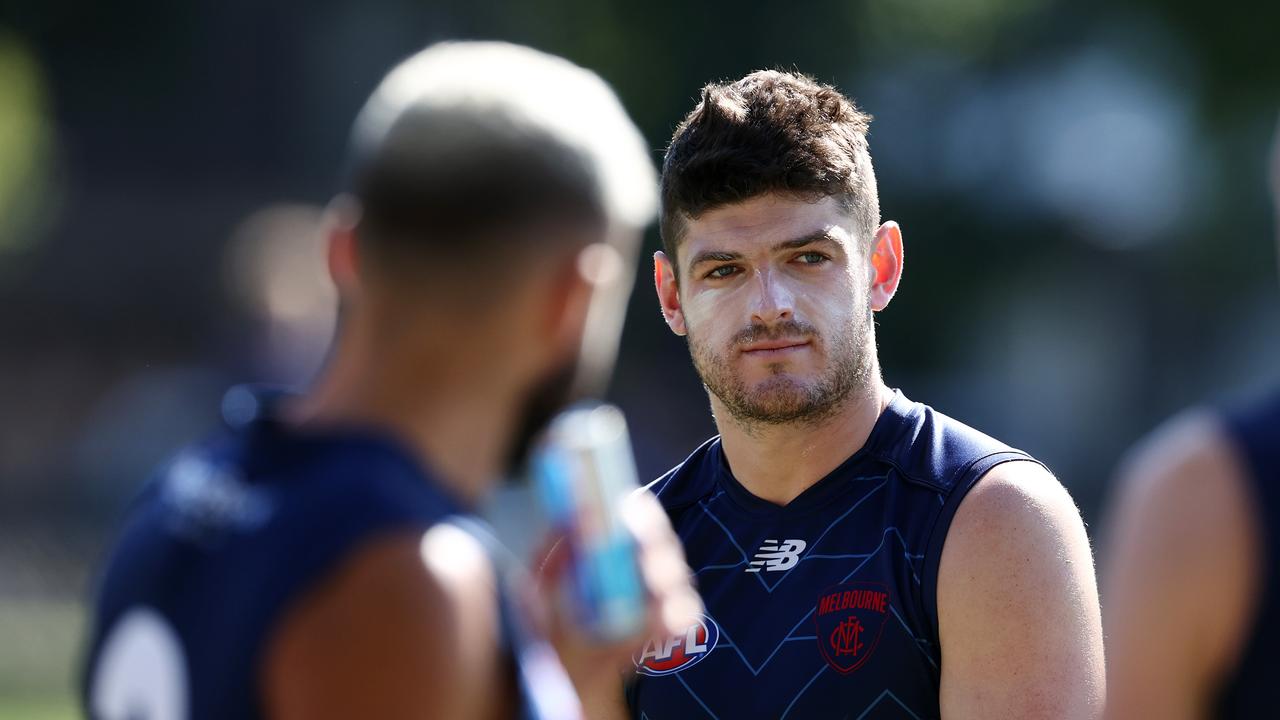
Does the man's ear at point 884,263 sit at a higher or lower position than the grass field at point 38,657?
higher

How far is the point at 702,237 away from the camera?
4.46m

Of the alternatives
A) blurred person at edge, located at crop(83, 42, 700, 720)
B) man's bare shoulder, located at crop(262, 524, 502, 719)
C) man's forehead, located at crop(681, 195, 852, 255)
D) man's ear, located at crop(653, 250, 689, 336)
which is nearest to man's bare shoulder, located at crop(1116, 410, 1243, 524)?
blurred person at edge, located at crop(83, 42, 700, 720)

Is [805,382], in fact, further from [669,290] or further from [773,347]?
[669,290]

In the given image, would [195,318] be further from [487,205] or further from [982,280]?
[487,205]

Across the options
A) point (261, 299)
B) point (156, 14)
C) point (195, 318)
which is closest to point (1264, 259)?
point (195, 318)

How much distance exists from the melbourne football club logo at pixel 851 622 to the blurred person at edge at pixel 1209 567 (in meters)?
1.36

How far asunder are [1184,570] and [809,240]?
6.68ft

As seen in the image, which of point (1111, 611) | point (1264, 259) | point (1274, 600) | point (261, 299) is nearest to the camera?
point (1274, 600)

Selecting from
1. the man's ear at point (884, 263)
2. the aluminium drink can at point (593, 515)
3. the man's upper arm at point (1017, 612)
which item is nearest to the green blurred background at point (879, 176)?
the man's ear at point (884, 263)

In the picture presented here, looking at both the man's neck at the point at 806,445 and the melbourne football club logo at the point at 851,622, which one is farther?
the man's neck at the point at 806,445

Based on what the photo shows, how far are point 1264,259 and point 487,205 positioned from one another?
32.3 metres

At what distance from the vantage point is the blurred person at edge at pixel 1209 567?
92.4 inches

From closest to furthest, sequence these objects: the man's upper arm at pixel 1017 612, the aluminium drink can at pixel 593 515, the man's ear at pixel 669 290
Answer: the aluminium drink can at pixel 593 515 < the man's upper arm at pixel 1017 612 < the man's ear at pixel 669 290

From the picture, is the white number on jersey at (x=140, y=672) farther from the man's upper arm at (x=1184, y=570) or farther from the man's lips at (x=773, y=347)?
the man's lips at (x=773, y=347)
